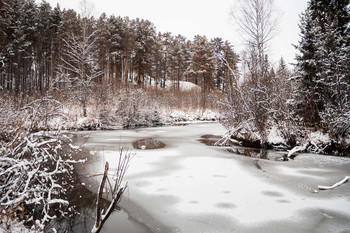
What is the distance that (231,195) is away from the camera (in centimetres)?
431

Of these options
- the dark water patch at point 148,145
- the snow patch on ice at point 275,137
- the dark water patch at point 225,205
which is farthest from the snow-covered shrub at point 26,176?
the snow patch on ice at point 275,137

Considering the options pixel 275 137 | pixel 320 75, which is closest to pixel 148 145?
pixel 275 137

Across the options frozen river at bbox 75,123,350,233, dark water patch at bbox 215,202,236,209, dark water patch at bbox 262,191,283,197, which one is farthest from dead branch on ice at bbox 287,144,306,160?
dark water patch at bbox 215,202,236,209

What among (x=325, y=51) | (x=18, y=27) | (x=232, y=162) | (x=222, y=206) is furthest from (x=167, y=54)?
(x=222, y=206)

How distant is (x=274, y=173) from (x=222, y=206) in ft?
9.09

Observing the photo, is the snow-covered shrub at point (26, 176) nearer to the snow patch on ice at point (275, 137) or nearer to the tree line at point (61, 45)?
the snow patch on ice at point (275, 137)

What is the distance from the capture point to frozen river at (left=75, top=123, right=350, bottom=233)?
128 inches

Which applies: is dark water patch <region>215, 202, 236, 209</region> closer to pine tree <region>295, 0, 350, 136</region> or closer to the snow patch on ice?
pine tree <region>295, 0, 350, 136</region>

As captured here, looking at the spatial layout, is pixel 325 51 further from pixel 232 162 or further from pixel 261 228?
pixel 261 228

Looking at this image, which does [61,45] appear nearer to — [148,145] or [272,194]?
[148,145]

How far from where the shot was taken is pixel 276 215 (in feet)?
11.4

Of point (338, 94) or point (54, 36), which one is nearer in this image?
point (338, 94)

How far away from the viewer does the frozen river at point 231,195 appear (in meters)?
3.26

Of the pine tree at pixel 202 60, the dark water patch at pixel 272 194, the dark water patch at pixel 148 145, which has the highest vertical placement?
the pine tree at pixel 202 60
